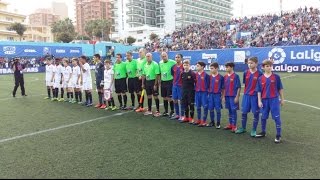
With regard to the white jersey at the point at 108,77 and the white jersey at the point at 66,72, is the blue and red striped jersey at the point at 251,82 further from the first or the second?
the white jersey at the point at 66,72

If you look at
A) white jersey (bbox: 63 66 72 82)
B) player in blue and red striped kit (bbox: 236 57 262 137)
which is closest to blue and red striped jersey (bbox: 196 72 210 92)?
player in blue and red striped kit (bbox: 236 57 262 137)

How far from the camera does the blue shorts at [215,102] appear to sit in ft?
26.5

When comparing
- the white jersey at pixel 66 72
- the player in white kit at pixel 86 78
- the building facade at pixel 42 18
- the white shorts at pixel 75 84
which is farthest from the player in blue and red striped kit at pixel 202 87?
the building facade at pixel 42 18

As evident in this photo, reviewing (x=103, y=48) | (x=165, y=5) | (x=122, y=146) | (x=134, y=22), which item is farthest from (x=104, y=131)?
(x=165, y=5)

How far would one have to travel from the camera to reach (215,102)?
8.10 m

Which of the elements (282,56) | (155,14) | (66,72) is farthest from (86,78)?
(155,14)

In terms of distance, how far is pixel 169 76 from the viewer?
9.40 metres

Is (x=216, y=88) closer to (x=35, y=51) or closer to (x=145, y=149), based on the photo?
(x=145, y=149)

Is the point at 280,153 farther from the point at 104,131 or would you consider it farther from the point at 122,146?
the point at 104,131

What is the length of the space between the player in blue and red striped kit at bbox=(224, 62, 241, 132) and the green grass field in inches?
18.4

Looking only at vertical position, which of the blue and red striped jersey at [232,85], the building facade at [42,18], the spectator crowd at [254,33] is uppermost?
the building facade at [42,18]

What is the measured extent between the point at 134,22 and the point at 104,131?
112206mm

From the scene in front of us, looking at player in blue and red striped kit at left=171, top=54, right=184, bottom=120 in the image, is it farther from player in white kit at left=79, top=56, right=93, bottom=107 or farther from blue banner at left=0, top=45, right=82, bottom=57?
blue banner at left=0, top=45, right=82, bottom=57

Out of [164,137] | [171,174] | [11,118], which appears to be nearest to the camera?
[171,174]
